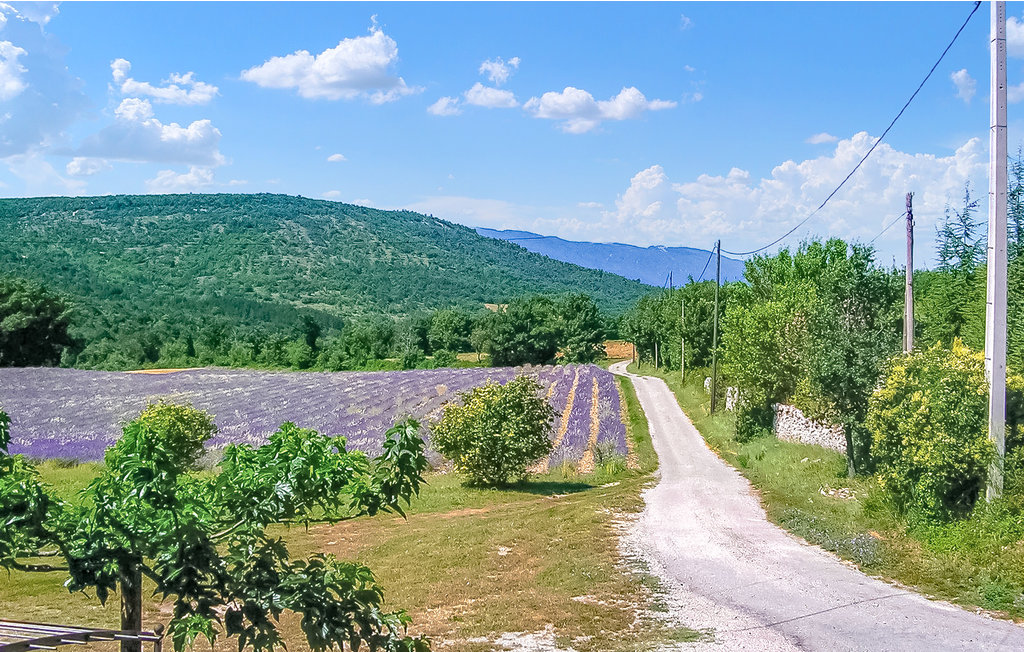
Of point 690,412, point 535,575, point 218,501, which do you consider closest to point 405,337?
point 690,412

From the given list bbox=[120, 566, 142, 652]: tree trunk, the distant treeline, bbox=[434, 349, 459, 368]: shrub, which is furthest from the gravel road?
bbox=[434, 349, 459, 368]: shrub

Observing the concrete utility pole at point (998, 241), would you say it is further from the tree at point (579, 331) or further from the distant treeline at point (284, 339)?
the tree at point (579, 331)

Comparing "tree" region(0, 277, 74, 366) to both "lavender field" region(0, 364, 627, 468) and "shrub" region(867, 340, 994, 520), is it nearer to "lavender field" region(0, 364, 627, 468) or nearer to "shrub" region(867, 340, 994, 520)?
"lavender field" region(0, 364, 627, 468)

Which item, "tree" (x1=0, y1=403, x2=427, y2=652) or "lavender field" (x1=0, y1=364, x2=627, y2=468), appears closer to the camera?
"tree" (x1=0, y1=403, x2=427, y2=652)

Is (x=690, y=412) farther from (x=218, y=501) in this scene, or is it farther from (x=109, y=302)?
(x=109, y=302)

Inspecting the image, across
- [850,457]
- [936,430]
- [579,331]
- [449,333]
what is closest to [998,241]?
[936,430]

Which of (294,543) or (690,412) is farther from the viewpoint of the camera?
(690,412)
